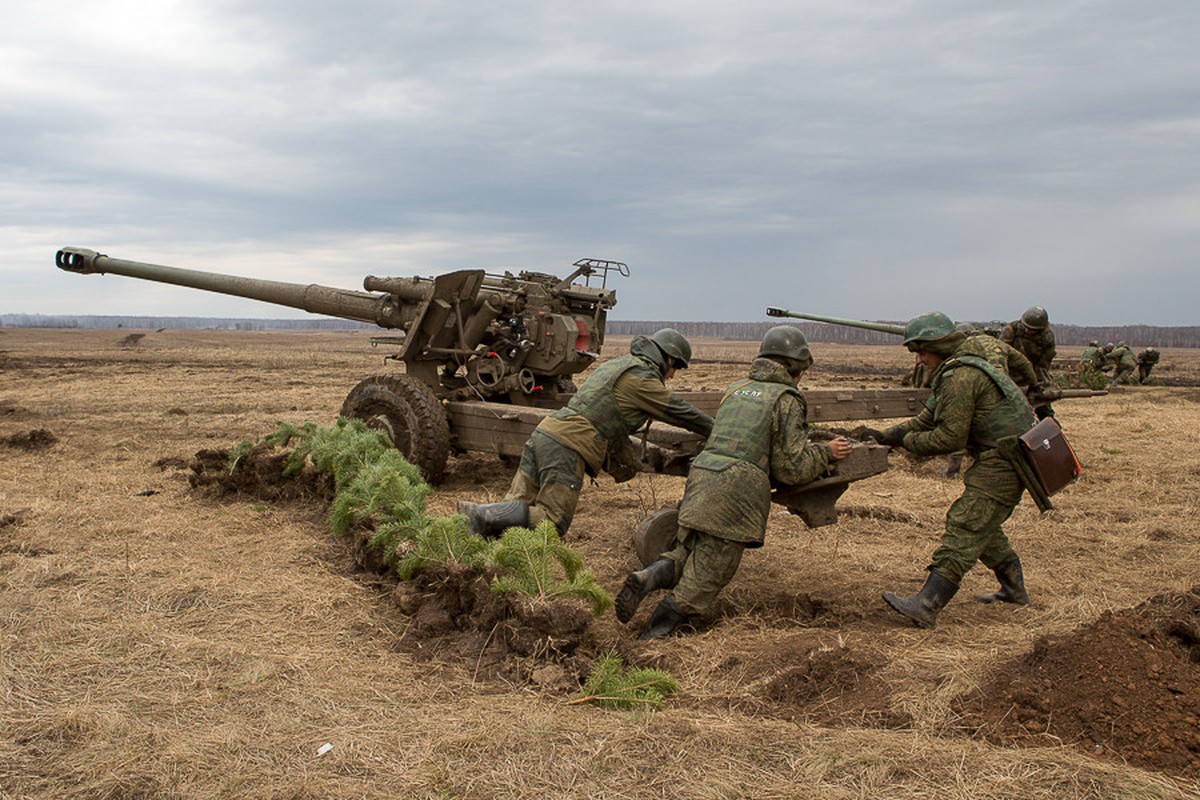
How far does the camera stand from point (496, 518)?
5688 millimetres

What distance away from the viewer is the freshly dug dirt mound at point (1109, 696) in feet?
11.2

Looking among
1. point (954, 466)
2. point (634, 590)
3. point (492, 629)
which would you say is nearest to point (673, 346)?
point (634, 590)

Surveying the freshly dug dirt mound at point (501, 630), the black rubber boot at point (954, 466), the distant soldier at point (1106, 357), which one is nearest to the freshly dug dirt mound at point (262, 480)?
the freshly dug dirt mound at point (501, 630)

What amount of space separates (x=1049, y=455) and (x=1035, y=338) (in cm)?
607

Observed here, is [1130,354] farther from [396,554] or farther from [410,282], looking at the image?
[396,554]

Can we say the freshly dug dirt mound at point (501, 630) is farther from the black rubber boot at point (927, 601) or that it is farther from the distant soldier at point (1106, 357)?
the distant soldier at point (1106, 357)

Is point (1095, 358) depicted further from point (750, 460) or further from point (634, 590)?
point (634, 590)

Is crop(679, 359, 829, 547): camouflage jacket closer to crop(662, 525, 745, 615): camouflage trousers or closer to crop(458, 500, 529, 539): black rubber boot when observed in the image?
crop(662, 525, 745, 615): camouflage trousers

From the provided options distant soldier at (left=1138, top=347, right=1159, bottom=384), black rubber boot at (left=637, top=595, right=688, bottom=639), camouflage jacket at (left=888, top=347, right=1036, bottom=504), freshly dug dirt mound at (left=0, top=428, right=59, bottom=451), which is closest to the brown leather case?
camouflage jacket at (left=888, top=347, right=1036, bottom=504)

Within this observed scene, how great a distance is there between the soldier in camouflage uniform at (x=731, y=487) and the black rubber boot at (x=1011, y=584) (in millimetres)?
1242

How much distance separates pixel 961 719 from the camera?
3725mm

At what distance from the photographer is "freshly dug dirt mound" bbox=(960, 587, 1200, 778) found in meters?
3.43

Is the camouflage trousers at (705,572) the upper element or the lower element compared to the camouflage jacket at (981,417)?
lower

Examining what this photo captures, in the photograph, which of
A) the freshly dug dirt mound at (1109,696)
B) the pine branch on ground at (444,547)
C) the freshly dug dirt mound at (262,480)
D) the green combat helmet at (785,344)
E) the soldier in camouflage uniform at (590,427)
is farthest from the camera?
the freshly dug dirt mound at (262,480)
